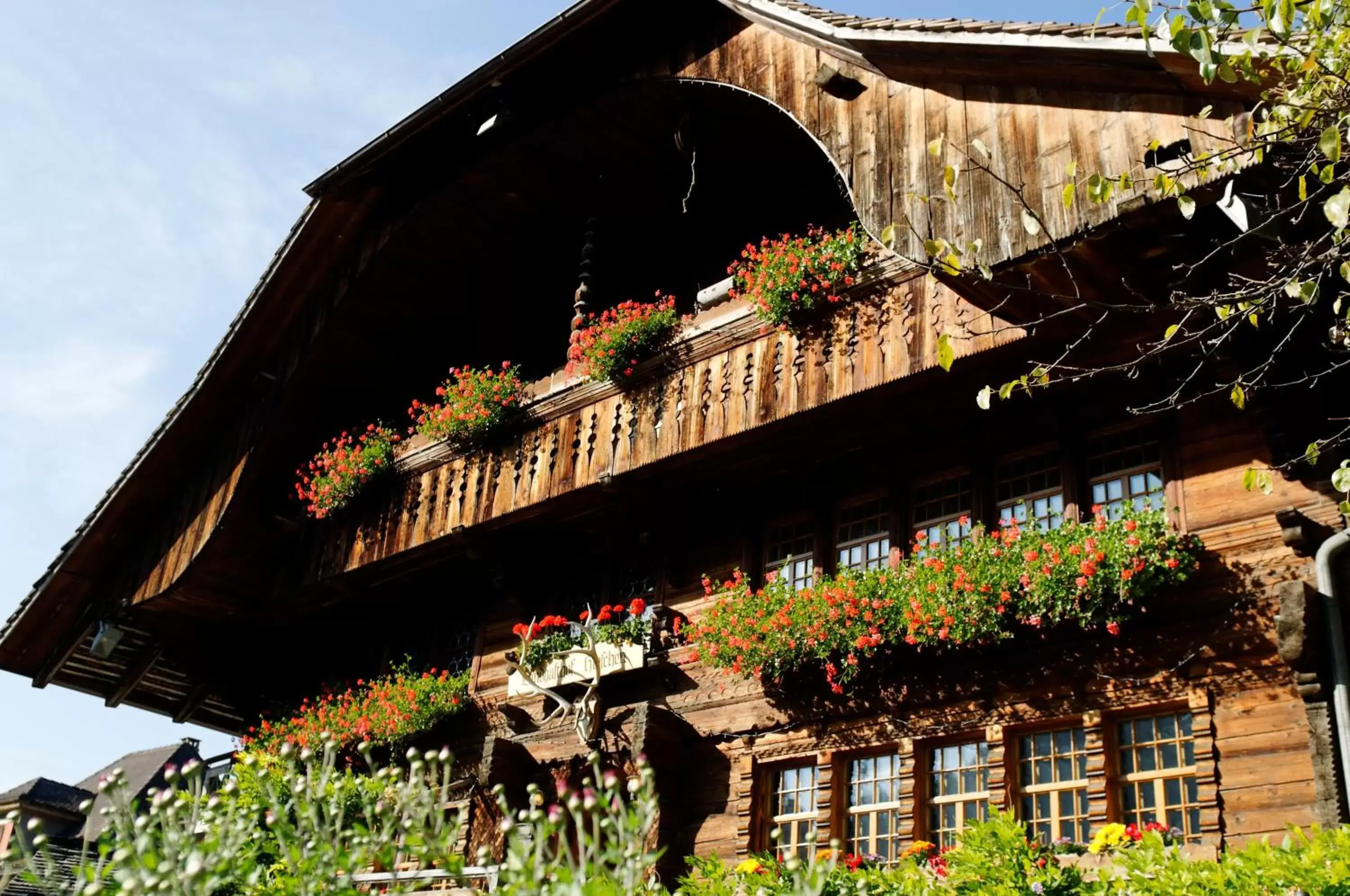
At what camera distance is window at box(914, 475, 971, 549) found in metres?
11.2

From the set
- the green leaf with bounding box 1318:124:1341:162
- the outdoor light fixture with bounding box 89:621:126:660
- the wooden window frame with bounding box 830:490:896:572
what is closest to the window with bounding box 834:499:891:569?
the wooden window frame with bounding box 830:490:896:572

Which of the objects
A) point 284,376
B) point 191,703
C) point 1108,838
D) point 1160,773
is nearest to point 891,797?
point 1160,773

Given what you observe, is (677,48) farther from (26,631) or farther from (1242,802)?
(26,631)

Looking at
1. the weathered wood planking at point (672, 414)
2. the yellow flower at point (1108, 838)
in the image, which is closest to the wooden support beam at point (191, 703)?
the weathered wood planking at point (672, 414)

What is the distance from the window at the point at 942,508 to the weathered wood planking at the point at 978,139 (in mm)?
2352

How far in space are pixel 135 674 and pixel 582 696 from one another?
28.7 ft

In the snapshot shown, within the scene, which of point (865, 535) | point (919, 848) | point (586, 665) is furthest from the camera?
point (586, 665)

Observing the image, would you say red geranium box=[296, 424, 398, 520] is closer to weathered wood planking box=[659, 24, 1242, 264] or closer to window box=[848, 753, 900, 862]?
weathered wood planking box=[659, 24, 1242, 264]

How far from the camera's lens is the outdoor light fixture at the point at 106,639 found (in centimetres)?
1700

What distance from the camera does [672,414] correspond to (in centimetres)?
1233

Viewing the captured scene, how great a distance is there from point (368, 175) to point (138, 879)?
12447 mm

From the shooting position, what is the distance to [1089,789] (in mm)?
9156

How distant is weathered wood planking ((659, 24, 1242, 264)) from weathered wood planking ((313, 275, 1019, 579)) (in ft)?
2.26

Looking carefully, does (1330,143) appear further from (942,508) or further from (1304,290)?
(942,508)
